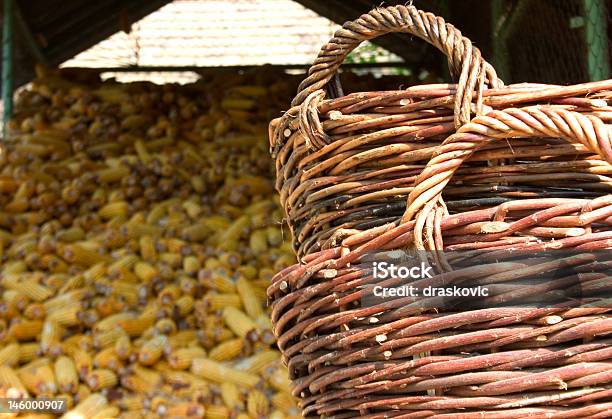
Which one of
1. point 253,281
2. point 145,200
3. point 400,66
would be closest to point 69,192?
point 145,200

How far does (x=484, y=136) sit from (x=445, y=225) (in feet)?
0.29

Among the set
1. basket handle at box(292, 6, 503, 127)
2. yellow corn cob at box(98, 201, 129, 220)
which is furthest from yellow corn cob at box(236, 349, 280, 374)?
basket handle at box(292, 6, 503, 127)

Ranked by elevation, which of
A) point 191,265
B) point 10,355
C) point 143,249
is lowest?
point 10,355

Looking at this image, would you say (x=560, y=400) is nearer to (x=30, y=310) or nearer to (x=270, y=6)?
(x=30, y=310)

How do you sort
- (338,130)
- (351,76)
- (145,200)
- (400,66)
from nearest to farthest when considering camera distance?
(338,130) < (145,200) < (351,76) < (400,66)

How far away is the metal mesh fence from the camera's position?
249 centimetres

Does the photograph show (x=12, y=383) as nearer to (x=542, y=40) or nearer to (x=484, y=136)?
(x=542, y=40)

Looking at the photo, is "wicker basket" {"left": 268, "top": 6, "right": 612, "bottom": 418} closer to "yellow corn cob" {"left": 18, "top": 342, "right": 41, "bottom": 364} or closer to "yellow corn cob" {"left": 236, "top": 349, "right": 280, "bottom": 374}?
"yellow corn cob" {"left": 236, "top": 349, "right": 280, "bottom": 374}

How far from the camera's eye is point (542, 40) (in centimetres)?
286

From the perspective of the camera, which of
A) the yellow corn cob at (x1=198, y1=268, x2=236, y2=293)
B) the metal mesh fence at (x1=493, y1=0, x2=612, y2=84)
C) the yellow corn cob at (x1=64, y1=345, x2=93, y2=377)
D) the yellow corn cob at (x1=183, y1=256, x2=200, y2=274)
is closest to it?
the metal mesh fence at (x1=493, y1=0, x2=612, y2=84)

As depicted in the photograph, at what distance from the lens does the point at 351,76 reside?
12.9 ft

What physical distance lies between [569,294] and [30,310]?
8.70ft

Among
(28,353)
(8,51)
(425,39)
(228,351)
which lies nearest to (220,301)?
(228,351)

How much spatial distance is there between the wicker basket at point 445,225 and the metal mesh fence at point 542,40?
4.42ft
